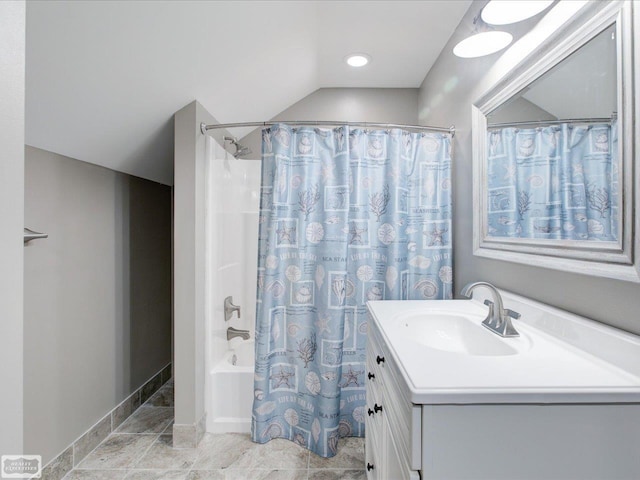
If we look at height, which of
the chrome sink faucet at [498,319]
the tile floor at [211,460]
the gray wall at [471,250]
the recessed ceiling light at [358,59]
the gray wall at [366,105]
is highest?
the recessed ceiling light at [358,59]

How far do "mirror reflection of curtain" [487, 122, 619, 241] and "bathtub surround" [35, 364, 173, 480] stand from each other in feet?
7.66

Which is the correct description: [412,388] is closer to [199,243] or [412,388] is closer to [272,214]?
[272,214]

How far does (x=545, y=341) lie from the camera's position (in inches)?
40.8

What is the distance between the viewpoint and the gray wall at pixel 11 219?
480 mm

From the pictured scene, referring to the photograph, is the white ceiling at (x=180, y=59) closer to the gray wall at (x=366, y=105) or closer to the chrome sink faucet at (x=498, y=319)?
the gray wall at (x=366, y=105)

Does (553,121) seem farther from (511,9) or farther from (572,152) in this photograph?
(511,9)

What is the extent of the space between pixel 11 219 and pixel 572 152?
1.42 meters

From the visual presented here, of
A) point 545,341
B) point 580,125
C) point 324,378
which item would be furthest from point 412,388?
point 324,378

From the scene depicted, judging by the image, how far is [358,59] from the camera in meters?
2.28

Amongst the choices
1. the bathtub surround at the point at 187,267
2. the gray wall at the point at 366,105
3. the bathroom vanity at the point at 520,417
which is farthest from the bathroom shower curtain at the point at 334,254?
the bathroom vanity at the point at 520,417

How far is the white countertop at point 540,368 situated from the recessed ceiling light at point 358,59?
1.94 m

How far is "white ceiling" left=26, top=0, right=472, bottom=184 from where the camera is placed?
121 centimetres

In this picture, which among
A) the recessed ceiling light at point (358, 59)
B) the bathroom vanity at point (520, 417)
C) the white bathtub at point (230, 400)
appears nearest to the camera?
the bathroom vanity at point (520, 417)

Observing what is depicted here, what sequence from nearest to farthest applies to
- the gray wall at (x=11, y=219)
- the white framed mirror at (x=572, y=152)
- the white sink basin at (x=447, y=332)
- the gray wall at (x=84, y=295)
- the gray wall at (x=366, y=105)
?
the gray wall at (x=11, y=219) → the white framed mirror at (x=572, y=152) → the white sink basin at (x=447, y=332) → the gray wall at (x=84, y=295) → the gray wall at (x=366, y=105)
